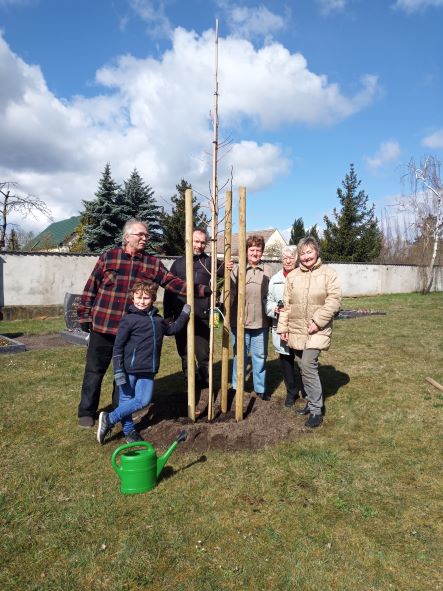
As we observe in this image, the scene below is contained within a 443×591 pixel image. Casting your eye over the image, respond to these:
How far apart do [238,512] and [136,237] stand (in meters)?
2.68

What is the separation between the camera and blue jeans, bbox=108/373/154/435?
405 cm

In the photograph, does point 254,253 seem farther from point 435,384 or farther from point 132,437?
point 435,384

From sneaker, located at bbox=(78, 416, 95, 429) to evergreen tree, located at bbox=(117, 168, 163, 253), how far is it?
23783 mm

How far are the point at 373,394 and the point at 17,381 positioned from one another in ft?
17.1

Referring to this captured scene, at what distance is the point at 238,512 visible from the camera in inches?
122

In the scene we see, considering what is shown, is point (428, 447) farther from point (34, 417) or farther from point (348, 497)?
point (34, 417)

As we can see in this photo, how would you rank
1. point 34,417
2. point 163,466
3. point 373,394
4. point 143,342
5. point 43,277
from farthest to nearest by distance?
point 43,277
point 373,394
point 34,417
point 143,342
point 163,466

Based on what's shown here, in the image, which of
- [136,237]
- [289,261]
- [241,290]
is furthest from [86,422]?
[289,261]

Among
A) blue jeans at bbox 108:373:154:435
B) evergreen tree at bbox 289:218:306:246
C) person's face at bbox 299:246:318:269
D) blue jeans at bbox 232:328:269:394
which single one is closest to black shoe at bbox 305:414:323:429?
blue jeans at bbox 232:328:269:394

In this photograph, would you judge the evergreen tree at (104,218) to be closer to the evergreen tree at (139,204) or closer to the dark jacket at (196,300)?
the evergreen tree at (139,204)

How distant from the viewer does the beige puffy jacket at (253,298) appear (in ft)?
17.0

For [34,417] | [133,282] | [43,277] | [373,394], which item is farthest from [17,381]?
[43,277]

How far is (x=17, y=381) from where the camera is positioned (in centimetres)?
662

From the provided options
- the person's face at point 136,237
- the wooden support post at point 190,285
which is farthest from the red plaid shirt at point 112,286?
the wooden support post at point 190,285
